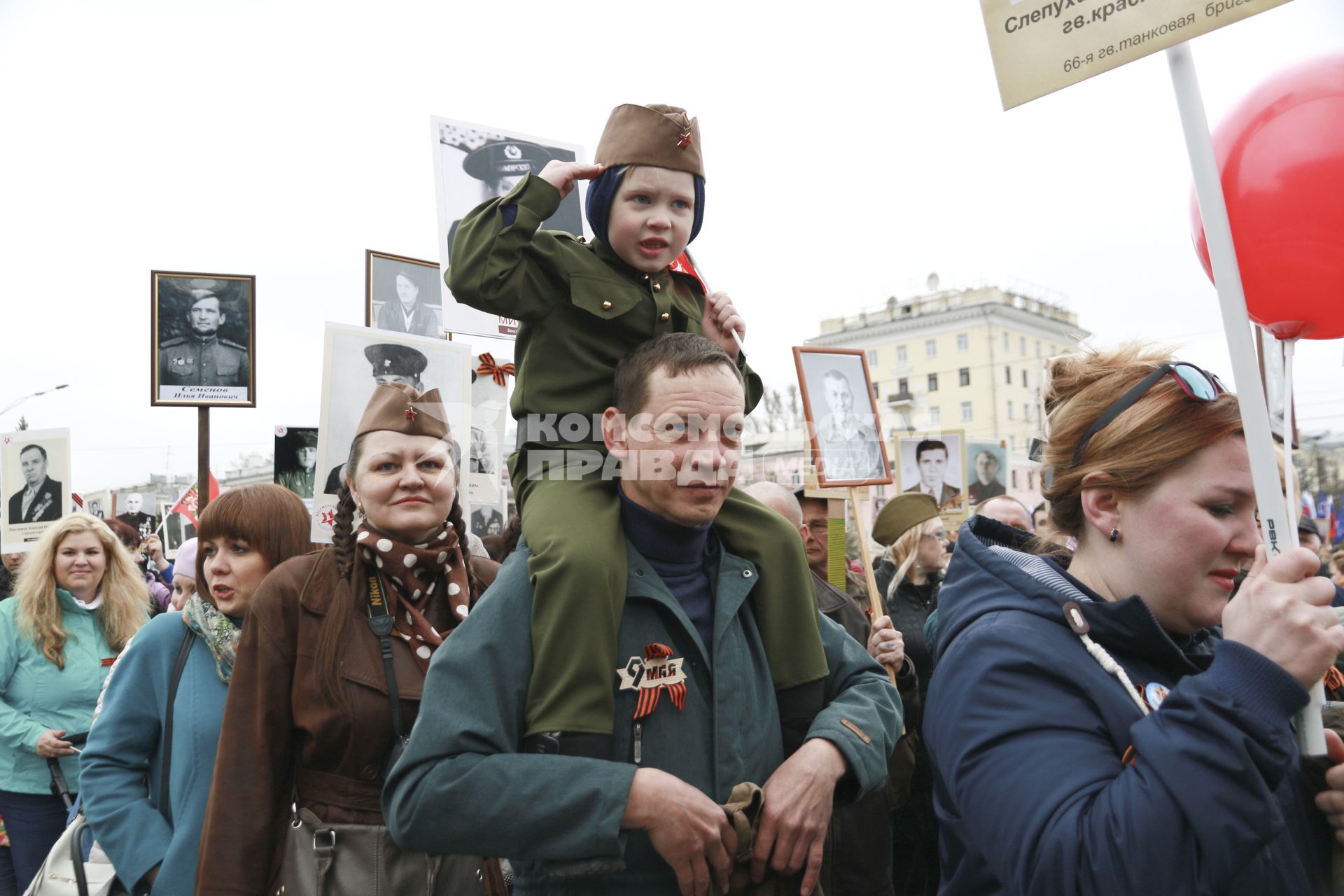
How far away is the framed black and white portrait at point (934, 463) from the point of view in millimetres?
9609

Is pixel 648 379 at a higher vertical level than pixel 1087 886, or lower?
higher

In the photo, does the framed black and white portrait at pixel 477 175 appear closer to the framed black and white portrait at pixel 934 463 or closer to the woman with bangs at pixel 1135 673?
the woman with bangs at pixel 1135 673

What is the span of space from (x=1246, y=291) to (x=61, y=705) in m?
5.87

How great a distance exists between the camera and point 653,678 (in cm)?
205

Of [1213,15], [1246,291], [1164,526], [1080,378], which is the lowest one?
[1164,526]

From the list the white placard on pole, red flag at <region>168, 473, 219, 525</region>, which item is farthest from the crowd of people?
red flag at <region>168, 473, 219, 525</region>

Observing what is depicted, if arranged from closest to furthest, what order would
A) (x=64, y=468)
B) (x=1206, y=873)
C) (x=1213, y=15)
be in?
(x=1206, y=873), (x=1213, y=15), (x=64, y=468)

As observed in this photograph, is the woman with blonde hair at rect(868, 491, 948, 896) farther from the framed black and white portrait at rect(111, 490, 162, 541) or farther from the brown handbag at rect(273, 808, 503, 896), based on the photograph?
the framed black and white portrait at rect(111, 490, 162, 541)

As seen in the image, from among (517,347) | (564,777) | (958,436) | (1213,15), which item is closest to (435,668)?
(564,777)

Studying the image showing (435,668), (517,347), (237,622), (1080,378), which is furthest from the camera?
(237,622)

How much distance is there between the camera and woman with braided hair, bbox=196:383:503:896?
2.69 metres

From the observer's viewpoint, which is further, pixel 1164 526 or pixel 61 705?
pixel 61 705

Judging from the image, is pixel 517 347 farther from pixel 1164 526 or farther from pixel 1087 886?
pixel 1087 886

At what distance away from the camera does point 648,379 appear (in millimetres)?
2211
